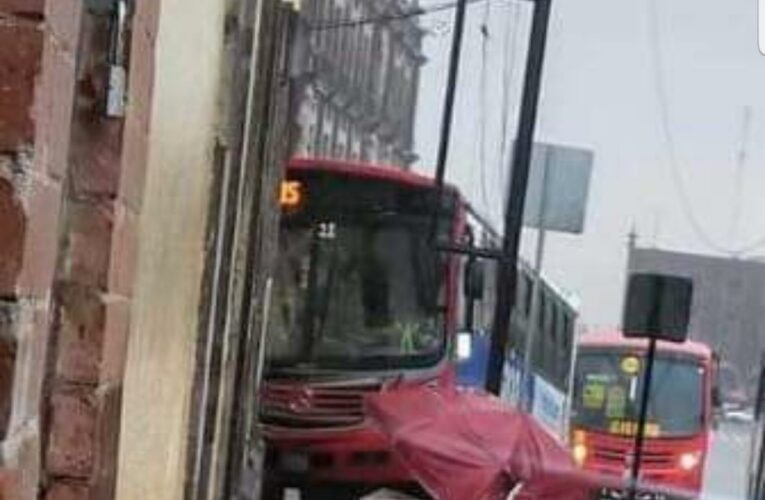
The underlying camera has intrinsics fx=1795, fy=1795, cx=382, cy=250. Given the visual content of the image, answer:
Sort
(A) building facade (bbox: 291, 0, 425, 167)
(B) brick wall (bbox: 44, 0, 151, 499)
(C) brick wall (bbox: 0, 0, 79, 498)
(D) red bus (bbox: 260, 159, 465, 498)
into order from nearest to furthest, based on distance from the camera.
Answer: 1. (C) brick wall (bbox: 0, 0, 79, 498)
2. (B) brick wall (bbox: 44, 0, 151, 499)
3. (D) red bus (bbox: 260, 159, 465, 498)
4. (A) building facade (bbox: 291, 0, 425, 167)

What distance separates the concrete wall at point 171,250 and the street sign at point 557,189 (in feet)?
27.6

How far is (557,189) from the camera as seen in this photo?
13.8 metres

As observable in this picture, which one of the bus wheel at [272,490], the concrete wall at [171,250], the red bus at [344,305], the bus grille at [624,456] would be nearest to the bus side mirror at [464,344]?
the red bus at [344,305]

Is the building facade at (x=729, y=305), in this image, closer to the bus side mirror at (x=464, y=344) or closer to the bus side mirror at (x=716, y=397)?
the bus side mirror at (x=716, y=397)

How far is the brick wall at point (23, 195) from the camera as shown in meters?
1.65

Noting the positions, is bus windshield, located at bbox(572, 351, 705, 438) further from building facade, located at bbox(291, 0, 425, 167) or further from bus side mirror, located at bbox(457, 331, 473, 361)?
bus side mirror, located at bbox(457, 331, 473, 361)

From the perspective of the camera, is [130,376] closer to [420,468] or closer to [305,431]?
[420,468]

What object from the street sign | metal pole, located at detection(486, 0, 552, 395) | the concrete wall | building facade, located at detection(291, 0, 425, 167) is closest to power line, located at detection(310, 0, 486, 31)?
building facade, located at detection(291, 0, 425, 167)

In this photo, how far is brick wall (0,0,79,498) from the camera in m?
1.65

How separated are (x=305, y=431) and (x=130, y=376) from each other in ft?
37.6

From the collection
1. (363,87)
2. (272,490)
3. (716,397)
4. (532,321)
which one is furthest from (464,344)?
(363,87)

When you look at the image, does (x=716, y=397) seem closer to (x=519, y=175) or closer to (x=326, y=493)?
(x=326, y=493)

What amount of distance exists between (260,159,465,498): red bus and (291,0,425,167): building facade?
11287 millimetres

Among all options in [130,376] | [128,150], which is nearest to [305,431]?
[130,376]
